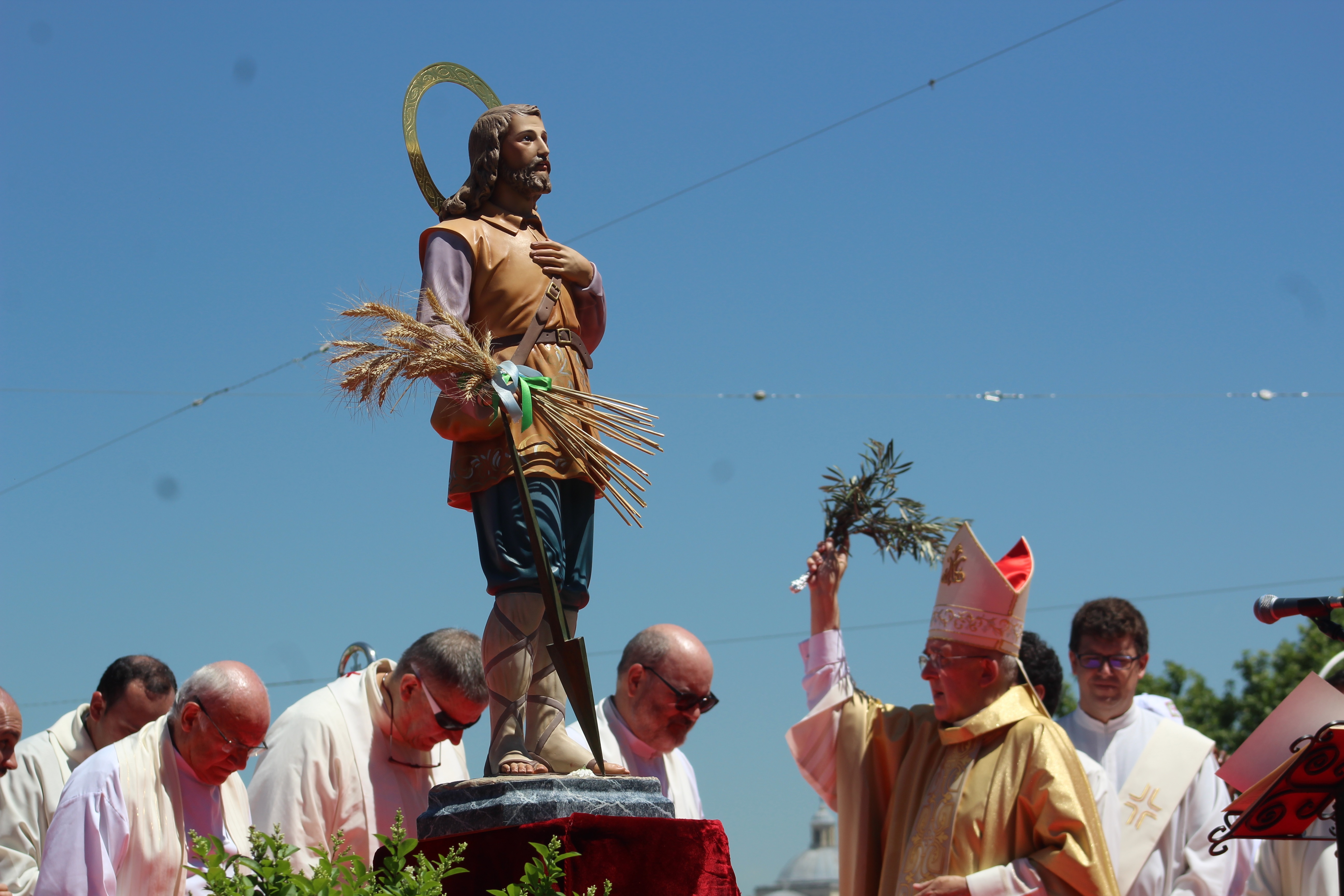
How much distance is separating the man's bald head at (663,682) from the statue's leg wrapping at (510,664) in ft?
6.81

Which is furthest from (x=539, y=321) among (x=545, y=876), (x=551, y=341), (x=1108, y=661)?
(x=1108, y=661)

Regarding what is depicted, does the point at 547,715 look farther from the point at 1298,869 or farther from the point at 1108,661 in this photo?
the point at 1298,869

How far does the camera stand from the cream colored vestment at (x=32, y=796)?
5648 mm

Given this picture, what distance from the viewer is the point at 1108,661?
22.2 feet

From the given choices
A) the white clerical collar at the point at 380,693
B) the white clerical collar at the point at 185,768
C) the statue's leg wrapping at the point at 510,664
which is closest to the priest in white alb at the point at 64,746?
the white clerical collar at the point at 185,768

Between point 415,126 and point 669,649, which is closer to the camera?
point 415,126

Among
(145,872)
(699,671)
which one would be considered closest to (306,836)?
(145,872)

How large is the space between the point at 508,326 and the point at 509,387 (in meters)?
0.38

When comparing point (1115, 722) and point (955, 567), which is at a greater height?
point (955, 567)

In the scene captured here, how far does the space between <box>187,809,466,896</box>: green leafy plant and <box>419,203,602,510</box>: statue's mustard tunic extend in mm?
1357

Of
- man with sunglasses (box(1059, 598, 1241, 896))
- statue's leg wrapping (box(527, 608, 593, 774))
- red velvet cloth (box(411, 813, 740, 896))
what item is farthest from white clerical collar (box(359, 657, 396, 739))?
man with sunglasses (box(1059, 598, 1241, 896))

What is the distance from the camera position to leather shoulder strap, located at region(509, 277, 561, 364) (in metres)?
4.18

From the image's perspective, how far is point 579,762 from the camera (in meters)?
3.95

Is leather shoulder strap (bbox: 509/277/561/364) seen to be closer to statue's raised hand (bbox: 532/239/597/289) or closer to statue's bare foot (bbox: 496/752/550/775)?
statue's raised hand (bbox: 532/239/597/289)
